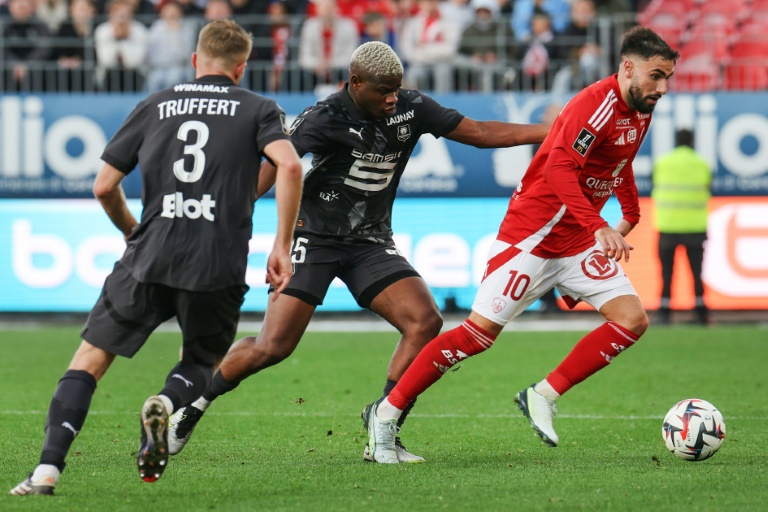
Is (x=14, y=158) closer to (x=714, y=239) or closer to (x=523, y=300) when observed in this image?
(x=714, y=239)

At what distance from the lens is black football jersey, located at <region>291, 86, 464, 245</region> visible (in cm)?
691

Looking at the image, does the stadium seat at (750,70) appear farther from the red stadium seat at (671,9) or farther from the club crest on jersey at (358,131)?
the club crest on jersey at (358,131)

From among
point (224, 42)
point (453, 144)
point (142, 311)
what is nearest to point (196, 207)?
point (142, 311)

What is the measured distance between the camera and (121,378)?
11.1m

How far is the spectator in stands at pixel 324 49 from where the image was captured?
16.9 meters

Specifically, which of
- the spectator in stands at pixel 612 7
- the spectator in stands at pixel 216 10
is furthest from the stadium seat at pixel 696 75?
the spectator in stands at pixel 216 10

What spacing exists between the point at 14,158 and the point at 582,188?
11.4 meters

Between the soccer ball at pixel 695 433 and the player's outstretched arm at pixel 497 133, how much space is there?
1.68 meters

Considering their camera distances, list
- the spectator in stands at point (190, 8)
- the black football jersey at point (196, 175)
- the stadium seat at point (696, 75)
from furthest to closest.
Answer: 1. the spectator in stands at point (190, 8)
2. the stadium seat at point (696, 75)
3. the black football jersey at point (196, 175)

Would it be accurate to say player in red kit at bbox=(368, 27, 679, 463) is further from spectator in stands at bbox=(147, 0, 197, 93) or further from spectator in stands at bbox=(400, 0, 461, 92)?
spectator in stands at bbox=(147, 0, 197, 93)

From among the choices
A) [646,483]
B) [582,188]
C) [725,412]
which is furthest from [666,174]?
[646,483]

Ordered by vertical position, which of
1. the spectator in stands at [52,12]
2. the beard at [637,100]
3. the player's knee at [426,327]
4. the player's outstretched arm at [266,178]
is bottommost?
the player's knee at [426,327]

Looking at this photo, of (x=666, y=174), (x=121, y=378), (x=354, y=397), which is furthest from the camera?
(x=666, y=174)

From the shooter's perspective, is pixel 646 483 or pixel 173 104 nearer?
pixel 173 104
